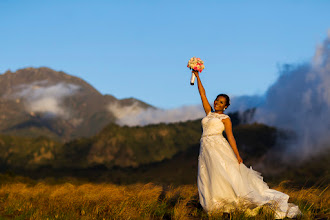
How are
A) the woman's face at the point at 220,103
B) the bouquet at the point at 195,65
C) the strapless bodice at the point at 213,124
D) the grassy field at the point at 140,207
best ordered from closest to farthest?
1. the grassy field at the point at 140,207
2. the strapless bodice at the point at 213,124
3. the woman's face at the point at 220,103
4. the bouquet at the point at 195,65

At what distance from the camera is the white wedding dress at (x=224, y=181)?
8945 millimetres

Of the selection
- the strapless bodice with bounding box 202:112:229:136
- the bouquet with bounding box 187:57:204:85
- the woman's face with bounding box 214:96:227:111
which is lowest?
the strapless bodice with bounding box 202:112:229:136

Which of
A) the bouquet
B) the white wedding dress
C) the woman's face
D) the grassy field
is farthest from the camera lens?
the bouquet

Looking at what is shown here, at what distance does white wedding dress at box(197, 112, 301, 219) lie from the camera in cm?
895

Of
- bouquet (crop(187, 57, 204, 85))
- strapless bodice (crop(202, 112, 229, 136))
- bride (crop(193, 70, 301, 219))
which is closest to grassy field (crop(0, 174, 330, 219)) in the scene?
bride (crop(193, 70, 301, 219))

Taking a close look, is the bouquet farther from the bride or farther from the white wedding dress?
the white wedding dress

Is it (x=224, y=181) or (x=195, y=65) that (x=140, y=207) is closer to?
(x=224, y=181)

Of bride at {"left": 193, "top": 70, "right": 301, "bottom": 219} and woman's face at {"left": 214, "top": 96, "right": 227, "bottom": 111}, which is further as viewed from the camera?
Answer: woman's face at {"left": 214, "top": 96, "right": 227, "bottom": 111}

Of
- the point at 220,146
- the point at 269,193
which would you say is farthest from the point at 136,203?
the point at 269,193

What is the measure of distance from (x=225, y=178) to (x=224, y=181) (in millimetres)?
91

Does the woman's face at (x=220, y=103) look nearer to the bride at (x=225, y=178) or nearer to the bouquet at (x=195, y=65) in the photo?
the bride at (x=225, y=178)

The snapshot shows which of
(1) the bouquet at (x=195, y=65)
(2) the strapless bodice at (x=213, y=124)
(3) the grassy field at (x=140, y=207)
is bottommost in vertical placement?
(3) the grassy field at (x=140, y=207)

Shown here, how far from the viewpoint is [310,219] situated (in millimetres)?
8344

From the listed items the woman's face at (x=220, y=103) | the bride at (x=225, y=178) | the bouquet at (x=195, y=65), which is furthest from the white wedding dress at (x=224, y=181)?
the bouquet at (x=195, y=65)
